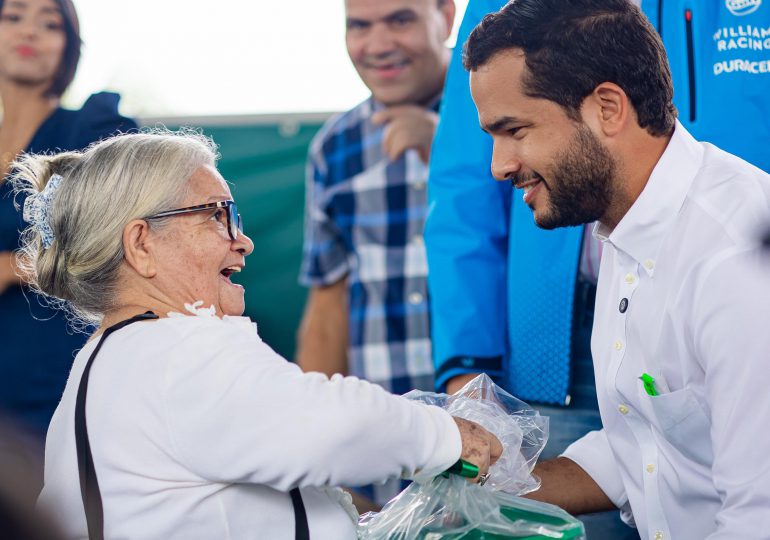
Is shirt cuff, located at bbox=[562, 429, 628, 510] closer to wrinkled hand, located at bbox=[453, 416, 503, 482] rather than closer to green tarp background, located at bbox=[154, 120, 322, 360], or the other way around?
wrinkled hand, located at bbox=[453, 416, 503, 482]

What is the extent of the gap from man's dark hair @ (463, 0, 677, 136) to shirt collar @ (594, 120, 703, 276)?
0.23 feet

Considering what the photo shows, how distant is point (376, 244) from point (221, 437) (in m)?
2.34

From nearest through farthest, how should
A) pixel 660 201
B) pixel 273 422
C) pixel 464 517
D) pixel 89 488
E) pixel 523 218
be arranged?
pixel 273 422 < pixel 89 488 < pixel 464 517 < pixel 660 201 < pixel 523 218

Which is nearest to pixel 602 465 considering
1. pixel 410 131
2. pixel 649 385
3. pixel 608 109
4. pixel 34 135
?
pixel 649 385

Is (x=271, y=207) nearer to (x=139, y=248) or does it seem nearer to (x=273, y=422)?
(x=139, y=248)

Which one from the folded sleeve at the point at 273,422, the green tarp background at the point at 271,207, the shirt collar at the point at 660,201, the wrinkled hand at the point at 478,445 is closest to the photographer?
the folded sleeve at the point at 273,422

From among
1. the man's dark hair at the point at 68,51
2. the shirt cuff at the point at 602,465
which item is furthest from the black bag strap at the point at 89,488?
the man's dark hair at the point at 68,51

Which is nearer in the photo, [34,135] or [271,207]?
[34,135]

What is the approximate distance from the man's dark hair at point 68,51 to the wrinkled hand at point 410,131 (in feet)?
3.80

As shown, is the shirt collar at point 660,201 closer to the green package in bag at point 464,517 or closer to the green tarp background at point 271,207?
the green package in bag at point 464,517

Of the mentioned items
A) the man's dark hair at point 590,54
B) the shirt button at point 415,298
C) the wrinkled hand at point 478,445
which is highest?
the man's dark hair at point 590,54

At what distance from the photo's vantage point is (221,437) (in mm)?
1798

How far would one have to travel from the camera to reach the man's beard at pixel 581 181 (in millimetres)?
2348

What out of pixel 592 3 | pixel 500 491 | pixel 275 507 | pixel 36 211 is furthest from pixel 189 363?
pixel 592 3
